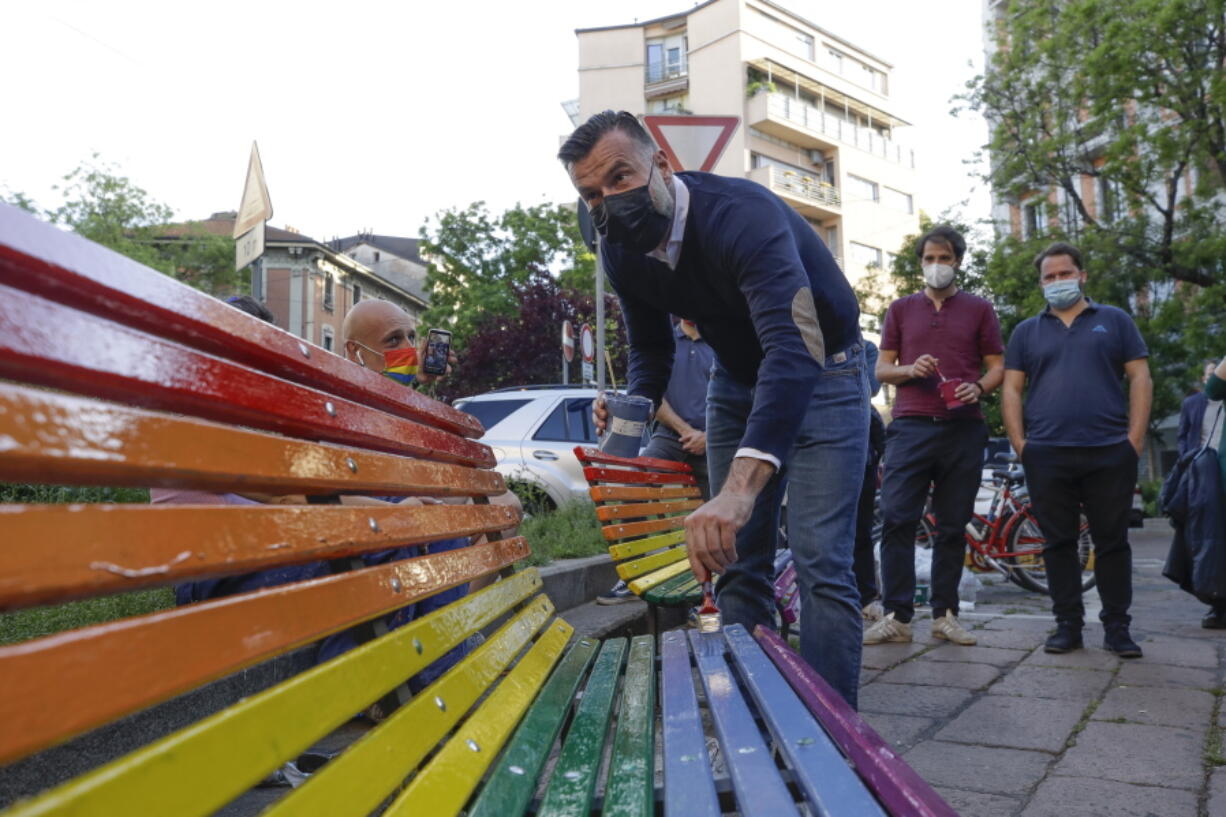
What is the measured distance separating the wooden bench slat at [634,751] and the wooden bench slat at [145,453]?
54 cm

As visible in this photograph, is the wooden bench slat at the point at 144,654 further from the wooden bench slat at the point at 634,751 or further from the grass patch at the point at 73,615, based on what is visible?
the grass patch at the point at 73,615

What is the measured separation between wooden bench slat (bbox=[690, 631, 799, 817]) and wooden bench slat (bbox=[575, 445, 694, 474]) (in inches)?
47.1

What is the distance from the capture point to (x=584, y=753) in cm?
155

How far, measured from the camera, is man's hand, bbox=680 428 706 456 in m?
5.62

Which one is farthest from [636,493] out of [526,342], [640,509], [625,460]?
[526,342]

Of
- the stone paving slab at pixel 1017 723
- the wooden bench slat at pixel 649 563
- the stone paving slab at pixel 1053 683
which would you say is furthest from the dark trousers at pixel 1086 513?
the wooden bench slat at pixel 649 563

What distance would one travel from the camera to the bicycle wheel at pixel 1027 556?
741cm

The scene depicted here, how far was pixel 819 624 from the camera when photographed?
278 centimetres

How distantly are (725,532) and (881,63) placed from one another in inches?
2240

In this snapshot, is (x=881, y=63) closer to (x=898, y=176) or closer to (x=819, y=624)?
(x=898, y=176)

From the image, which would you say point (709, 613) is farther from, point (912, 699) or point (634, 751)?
point (634, 751)

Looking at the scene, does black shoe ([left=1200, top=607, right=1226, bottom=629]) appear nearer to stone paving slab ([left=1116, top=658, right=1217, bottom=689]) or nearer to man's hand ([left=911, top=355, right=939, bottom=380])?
stone paving slab ([left=1116, top=658, right=1217, bottom=689])

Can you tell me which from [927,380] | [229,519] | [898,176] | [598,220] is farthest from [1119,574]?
[898,176]

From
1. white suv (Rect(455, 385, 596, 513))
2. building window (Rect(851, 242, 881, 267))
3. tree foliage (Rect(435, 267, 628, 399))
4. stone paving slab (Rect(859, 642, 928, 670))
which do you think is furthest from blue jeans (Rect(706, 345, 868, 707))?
building window (Rect(851, 242, 881, 267))
